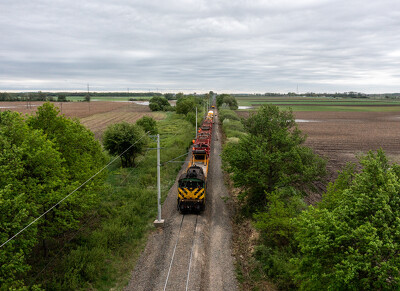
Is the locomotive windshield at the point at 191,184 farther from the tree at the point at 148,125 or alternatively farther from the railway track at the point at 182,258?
the tree at the point at 148,125

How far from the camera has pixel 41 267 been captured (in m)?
15.2

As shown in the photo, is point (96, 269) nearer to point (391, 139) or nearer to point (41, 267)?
point (41, 267)

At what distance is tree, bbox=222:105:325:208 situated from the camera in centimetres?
2055

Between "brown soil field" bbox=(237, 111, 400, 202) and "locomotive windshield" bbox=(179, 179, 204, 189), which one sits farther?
"brown soil field" bbox=(237, 111, 400, 202)

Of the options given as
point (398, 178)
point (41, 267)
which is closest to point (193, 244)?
point (41, 267)

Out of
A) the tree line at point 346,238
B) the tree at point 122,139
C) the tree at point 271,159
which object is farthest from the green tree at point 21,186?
the tree at point 122,139

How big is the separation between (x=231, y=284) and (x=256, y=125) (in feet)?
44.2

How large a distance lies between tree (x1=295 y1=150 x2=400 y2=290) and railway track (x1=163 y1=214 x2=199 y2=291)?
674 cm

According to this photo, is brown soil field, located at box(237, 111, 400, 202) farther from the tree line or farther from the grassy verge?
the grassy verge

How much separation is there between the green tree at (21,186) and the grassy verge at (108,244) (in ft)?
6.46

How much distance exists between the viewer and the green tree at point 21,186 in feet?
35.8

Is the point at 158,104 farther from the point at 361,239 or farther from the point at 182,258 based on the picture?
the point at 361,239

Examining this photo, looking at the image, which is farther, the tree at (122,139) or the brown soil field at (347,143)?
the brown soil field at (347,143)

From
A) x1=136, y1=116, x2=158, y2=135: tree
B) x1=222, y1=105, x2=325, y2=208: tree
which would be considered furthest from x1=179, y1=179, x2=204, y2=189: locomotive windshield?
x1=136, y1=116, x2=158, y2=135: tree
